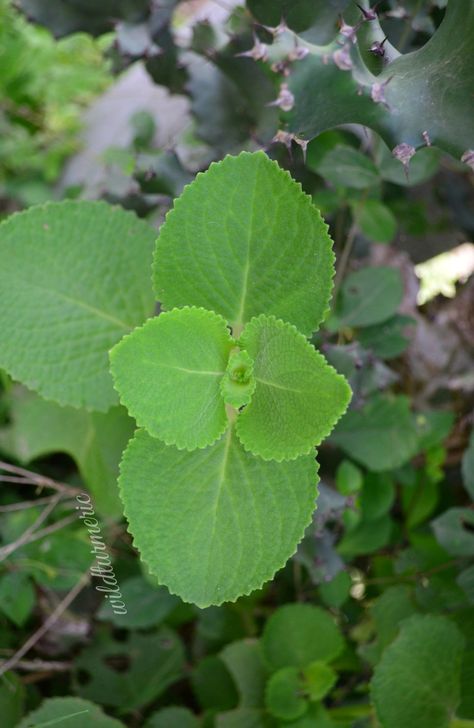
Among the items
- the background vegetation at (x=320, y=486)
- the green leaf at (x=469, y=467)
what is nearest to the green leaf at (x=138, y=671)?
the background vegetation at (x=320, y=486)

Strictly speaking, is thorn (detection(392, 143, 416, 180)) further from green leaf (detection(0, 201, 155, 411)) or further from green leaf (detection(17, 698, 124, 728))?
green leaf (detection(17, 698, 124, 728))

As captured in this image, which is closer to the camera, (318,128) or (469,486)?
(318,128)

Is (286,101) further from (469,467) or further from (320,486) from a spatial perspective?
(469,467)

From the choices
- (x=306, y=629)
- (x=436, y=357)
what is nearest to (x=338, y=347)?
(x=306, y=629)

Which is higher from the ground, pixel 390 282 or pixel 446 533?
pixel 390 282

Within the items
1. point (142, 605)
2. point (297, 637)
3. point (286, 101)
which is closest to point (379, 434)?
point (297, 637)

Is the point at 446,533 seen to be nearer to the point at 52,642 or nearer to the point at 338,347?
the point at 338,347

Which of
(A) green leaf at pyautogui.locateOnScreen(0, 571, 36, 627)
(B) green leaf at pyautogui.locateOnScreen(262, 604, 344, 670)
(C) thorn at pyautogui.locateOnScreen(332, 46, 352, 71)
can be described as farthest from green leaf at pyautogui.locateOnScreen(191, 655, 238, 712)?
(C) thorn at pyautogui.locateOnScreen(332, 46, 352, 71)
